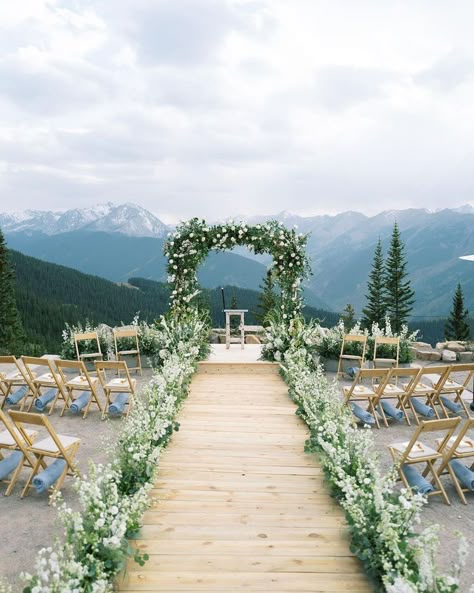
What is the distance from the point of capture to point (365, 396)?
24.5 feet

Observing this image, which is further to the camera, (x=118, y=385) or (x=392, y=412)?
(x=118, y=385)

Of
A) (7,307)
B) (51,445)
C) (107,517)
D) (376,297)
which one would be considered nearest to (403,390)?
(51,445)

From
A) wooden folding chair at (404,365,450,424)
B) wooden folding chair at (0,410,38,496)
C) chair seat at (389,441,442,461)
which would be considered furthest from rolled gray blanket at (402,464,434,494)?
wooden folding chair at (0,410,38,496)

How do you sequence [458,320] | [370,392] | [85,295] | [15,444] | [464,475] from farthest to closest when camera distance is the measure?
[85,295] → [458,320] → [370,392] → [15,444] → [464,475]

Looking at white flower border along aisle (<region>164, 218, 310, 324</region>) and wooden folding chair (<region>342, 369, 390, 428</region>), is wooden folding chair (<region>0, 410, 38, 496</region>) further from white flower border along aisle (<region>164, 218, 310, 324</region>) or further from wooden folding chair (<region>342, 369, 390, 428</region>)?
white flower border along aisle (<region>164, 218, 310, 324</region>)

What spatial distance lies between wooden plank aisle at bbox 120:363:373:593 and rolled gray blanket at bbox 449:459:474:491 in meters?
1.42

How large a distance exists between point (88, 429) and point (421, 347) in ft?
32.1

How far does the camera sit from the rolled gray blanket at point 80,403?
762 centimetres

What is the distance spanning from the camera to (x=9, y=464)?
17.2 feet

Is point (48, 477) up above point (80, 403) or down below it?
above

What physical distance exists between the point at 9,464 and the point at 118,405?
2501mm

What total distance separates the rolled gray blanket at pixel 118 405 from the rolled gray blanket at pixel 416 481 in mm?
4340

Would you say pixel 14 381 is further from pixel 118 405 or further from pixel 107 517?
pixel 107 517

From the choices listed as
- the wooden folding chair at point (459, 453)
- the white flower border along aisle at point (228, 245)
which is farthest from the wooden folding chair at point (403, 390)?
the white flower border along aisle at point (228, 245)
